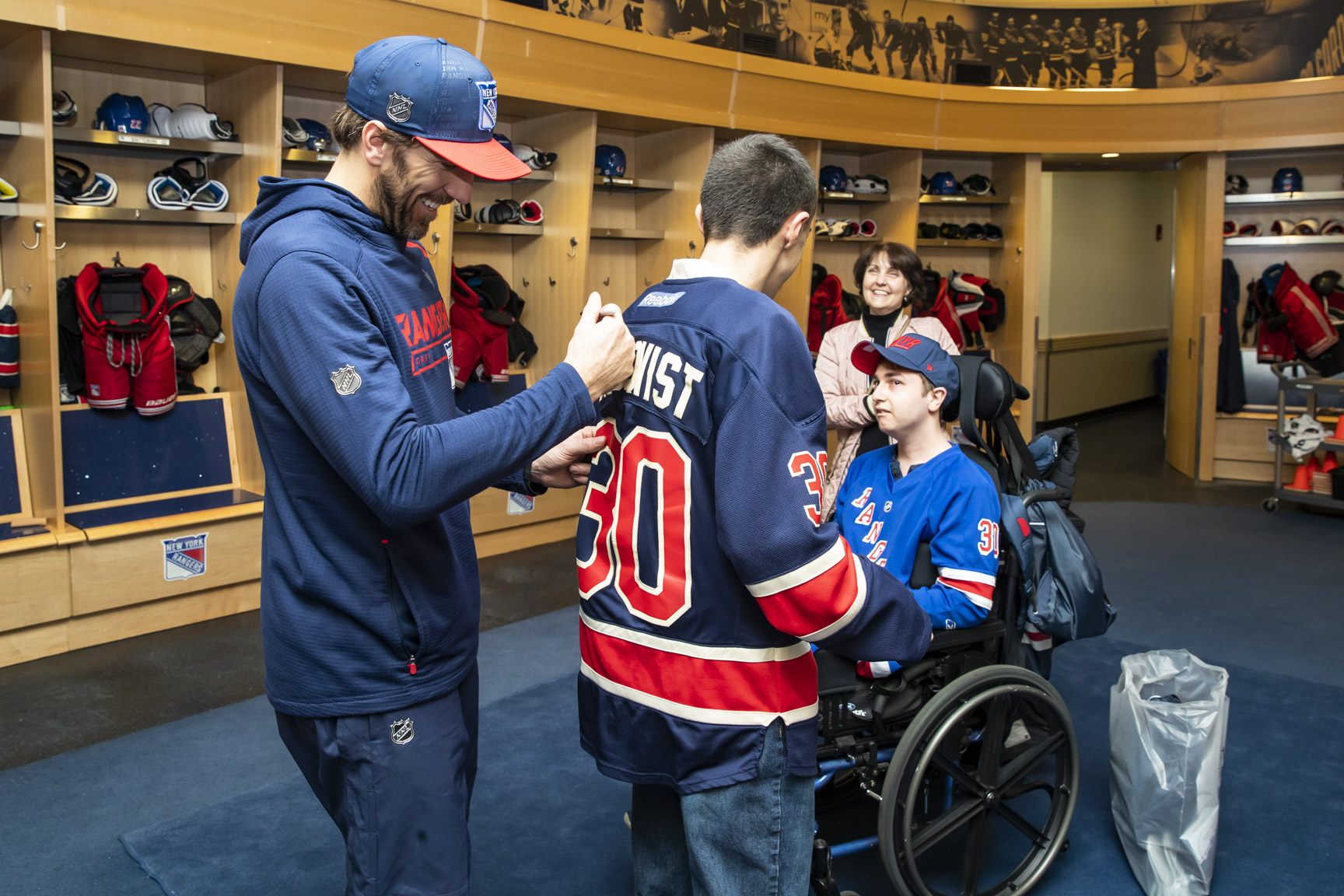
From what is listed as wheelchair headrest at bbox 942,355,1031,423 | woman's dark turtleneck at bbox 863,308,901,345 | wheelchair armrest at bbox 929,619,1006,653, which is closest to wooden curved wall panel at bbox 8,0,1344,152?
woman's dark turtleneck at bbox 863,308,901,345

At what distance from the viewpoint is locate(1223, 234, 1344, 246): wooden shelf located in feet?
23.5

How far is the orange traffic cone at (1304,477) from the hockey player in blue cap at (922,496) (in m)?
4.85

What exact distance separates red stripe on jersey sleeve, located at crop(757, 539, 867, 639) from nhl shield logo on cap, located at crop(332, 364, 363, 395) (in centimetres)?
59

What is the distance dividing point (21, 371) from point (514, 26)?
2.68 metres

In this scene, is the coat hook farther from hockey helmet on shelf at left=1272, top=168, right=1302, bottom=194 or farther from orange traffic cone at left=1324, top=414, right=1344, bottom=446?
hockey helmet on shelf at left=1272, top=168, right=1302, bottom=194

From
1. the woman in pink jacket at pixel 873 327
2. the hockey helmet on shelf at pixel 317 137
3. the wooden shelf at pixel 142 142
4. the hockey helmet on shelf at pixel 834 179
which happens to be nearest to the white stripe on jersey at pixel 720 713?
the woman in pink jacket at pixel 873 327

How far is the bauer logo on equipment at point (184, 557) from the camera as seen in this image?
4164 mm

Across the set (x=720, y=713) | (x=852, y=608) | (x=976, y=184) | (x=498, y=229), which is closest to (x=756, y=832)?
(x=720, y=713)

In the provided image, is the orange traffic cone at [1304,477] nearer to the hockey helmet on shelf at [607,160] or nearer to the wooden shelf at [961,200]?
the wooden shelf at [961,200]

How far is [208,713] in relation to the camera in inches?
134

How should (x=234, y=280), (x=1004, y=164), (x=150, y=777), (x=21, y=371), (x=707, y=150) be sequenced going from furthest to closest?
1. (x=1004, y=164)
2. (x=707, y=150)
3. (x=234, y=280)
4. (x=21, y=371)
5. (x=150, y=777)

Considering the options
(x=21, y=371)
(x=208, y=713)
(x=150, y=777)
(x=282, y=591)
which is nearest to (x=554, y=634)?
(x=208, y=713)

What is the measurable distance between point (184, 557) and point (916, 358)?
3.23 metres

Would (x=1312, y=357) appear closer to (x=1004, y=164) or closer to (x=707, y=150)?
(x=1004, y=164)
